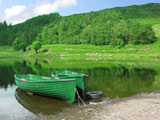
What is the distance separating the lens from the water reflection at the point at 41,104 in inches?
741

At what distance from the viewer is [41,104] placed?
2133cm

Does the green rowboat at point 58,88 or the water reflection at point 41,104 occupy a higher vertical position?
the green rowboat at point 58,88

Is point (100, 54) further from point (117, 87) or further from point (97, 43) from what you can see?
point (117, 87)

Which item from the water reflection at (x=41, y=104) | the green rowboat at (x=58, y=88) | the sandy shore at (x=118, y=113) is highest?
the green rowboat at (x=58, y=88)

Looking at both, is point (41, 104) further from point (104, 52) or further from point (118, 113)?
point (104, 52)

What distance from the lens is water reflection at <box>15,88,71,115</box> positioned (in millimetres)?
18828

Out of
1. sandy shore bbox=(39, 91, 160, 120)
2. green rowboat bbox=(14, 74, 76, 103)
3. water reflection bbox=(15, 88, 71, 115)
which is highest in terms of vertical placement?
green rowboat bbox=(14, 74, 76, 103)

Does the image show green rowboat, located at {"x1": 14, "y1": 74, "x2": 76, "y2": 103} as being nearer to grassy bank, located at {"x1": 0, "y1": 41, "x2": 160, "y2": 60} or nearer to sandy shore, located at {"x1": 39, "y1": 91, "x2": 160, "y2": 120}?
sandy shore, located at {"x1": 39, "y1": 91, "x2": 160, "y2": 120}

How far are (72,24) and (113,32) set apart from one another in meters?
54.4

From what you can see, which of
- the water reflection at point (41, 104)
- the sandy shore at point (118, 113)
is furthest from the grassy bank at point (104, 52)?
the sandy shore at point (118, 113)

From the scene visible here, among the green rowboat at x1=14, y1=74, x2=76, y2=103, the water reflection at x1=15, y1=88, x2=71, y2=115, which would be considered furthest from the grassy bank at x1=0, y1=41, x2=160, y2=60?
the green rowboat at x1=14, y1=74, x2=76, y2=103

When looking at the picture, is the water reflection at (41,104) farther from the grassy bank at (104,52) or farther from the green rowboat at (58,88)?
the grassy bank at (104,52)

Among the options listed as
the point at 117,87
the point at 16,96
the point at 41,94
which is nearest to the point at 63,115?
the point at 41,94

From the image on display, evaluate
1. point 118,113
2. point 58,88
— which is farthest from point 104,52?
point 118,113
